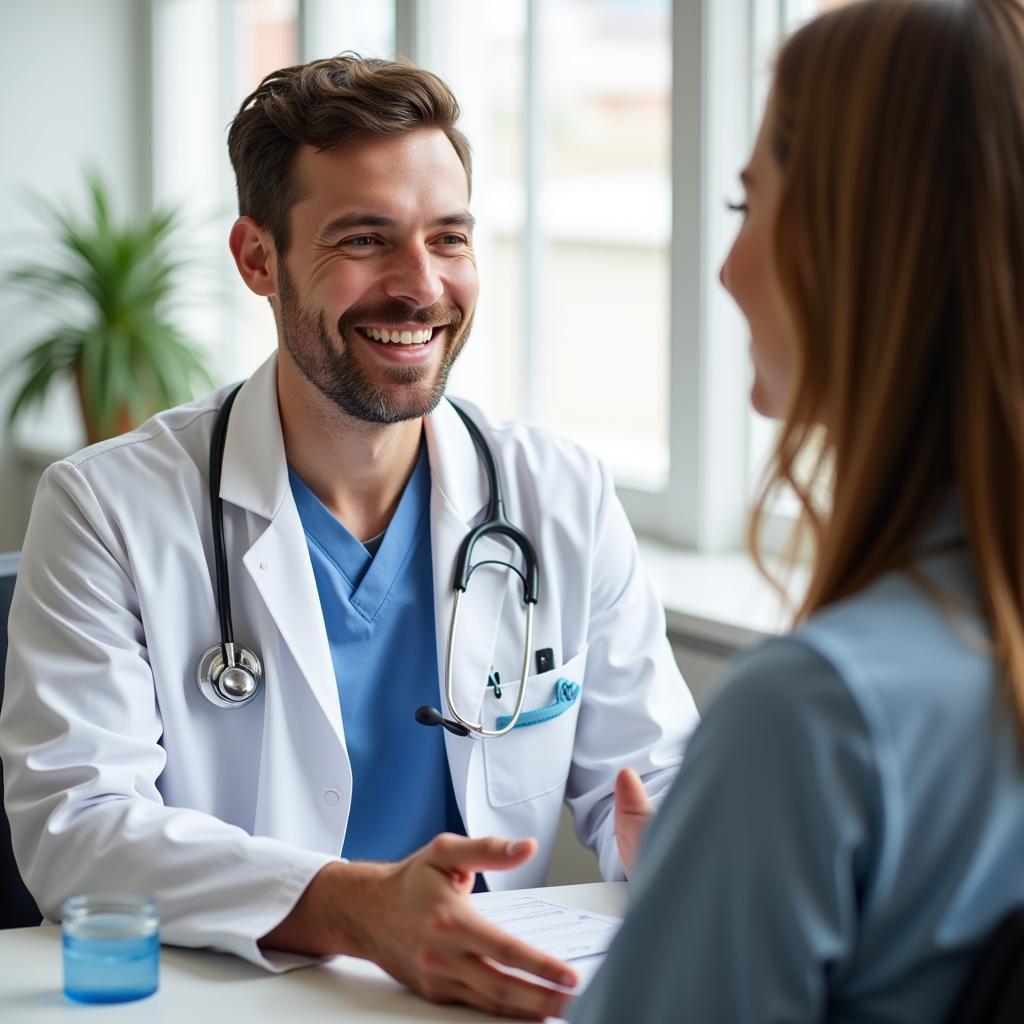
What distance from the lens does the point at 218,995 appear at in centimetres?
114

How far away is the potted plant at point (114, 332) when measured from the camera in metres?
3.84

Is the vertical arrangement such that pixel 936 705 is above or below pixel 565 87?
below

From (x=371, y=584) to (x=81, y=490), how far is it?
0.35 metres

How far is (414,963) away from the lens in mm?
1138

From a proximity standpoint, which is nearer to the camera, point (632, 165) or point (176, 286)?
point (632, 165)

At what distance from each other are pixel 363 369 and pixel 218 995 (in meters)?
0.85

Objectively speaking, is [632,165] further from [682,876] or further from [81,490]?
[682,876]

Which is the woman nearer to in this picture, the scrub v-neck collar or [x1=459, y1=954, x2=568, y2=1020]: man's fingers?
[x1=459, y1=954, x2=568, y2=1020]: man's fingers

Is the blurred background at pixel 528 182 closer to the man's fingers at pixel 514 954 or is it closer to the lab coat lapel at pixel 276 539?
the lab coat lapel at pixel 276 539

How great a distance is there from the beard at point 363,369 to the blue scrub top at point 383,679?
0.43 ft

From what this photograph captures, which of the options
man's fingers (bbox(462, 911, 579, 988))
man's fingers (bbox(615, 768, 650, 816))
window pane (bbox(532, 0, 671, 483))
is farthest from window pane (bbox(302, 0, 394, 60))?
man's fingers (bbox(462, 911, 579, 988))

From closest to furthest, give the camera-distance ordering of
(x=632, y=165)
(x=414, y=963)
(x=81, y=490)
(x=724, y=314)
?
(x=414, y=963)
(x=81, y=490)
(x=724, y=314)
(x=632, y=165)

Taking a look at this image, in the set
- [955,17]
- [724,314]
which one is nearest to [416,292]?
[724,314]

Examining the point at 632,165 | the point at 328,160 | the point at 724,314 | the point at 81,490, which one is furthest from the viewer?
the point at 632,165
